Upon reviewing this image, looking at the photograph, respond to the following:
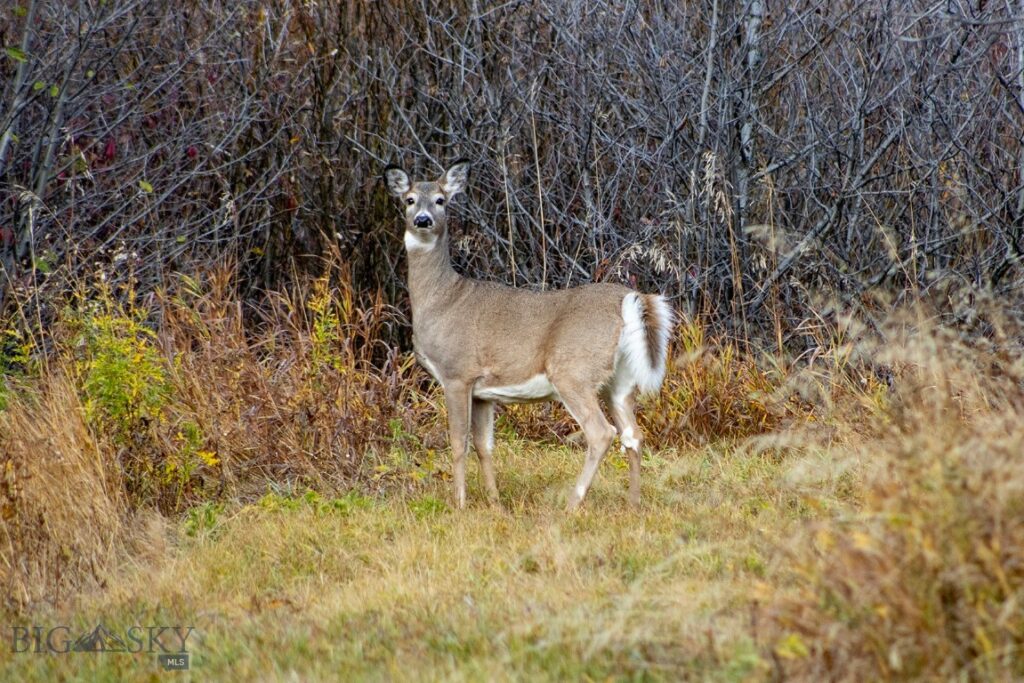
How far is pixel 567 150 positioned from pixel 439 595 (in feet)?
16.8

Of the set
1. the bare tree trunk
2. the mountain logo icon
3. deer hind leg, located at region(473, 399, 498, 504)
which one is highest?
the bare tree trunk

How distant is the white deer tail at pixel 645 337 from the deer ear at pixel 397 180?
172 cm

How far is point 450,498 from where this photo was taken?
6.57 meters

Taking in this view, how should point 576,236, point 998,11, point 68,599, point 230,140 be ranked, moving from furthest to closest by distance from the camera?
point 230,140, point 576,236, point 998,11, point 68,599

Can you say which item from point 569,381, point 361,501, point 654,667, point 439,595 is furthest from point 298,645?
point 569,381

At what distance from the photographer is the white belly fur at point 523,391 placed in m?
6.46

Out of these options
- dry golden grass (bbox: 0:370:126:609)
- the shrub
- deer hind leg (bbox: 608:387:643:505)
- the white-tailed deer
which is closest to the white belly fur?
the white-tailed deer

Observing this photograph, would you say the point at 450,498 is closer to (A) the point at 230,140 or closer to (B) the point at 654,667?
(B) the point at 654,667

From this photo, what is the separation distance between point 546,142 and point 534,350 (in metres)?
3.26

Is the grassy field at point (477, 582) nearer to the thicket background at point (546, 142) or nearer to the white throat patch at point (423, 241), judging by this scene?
the white throat patch at point (423, 241)

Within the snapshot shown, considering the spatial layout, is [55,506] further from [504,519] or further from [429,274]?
[429,274]
